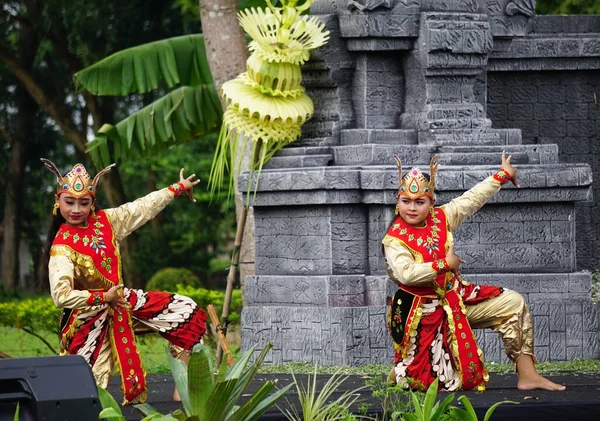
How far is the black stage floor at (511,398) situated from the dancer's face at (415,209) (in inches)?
44.7

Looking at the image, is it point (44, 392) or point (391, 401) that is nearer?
point (44, 392)

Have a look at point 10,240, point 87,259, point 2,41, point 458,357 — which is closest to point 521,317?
point 458,357

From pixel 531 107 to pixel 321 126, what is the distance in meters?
1.97

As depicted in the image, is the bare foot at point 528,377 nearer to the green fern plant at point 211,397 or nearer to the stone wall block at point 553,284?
the stone wall block at point 553,284

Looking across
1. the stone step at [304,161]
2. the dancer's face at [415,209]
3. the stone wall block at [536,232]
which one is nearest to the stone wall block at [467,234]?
the stone wall block at [536,232]

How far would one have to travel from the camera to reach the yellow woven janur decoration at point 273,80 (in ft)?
34.7

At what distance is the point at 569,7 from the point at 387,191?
899 centimetres

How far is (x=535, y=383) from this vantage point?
29.0ft

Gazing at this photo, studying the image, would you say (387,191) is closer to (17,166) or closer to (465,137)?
(465,137)

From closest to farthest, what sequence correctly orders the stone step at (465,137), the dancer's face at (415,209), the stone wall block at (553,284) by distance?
the dancer's face at (415,209), the stone wall block at (553,284), the stone step at (465,137)

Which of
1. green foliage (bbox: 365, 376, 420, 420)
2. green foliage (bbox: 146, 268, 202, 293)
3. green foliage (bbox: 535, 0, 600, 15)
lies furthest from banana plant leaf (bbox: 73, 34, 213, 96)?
green foliage (bbox: 365, 376, 420, 420)

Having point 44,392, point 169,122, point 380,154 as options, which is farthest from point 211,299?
point 44,392

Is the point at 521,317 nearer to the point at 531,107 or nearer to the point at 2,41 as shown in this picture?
the point at 531,107

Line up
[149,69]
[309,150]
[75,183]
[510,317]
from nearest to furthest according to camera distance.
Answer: [75,183] < [510,317] < [309,150] < [149,69]
